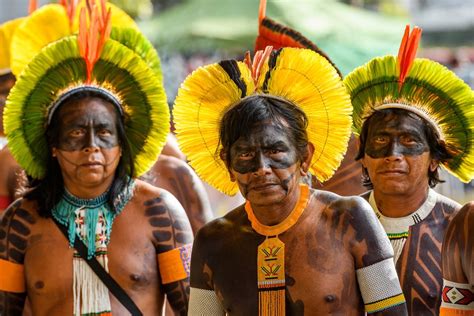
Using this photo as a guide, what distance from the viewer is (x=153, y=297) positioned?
5230 mm

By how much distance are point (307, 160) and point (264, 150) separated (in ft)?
0.87

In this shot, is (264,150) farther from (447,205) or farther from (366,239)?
(447,205)

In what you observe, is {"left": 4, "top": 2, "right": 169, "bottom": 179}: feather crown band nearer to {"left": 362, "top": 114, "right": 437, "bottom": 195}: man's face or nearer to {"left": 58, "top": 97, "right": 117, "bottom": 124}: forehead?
{"left": 58, "top": 97, "right": 117, "bottom": 124}: forehead

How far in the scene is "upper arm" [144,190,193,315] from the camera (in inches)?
205

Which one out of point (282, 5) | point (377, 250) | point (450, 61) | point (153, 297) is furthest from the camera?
point (450, 61)

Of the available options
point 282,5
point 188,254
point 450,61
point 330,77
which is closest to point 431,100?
point 330,77

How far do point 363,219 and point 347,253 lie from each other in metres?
0.15

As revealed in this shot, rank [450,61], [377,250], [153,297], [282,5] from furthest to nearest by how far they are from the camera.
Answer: [450,61] < [282,5] < [153,297] < [377,250]

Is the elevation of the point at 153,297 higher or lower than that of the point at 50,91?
lower

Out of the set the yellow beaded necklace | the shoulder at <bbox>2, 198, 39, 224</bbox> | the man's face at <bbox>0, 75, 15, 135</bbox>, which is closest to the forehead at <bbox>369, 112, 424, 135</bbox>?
the yellow beaded necklace

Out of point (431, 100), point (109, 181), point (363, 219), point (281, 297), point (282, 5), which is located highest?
point (282, 5)

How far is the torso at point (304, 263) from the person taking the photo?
14.2ft

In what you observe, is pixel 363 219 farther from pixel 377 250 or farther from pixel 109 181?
pixel 109 181

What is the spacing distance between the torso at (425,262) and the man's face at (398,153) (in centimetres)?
18
